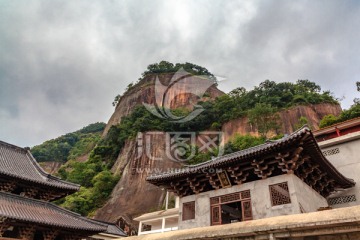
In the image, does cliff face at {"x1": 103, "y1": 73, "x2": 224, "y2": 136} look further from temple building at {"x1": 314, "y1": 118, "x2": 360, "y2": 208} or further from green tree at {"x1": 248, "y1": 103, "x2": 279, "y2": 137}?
temple building at {"x1": 314, "y1": 118, "x2": 360, "y2": 208}

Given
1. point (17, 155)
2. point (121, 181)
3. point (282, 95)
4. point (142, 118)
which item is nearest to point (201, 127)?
point (142, 118)

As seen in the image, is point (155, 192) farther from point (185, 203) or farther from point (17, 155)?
point (185, 203)

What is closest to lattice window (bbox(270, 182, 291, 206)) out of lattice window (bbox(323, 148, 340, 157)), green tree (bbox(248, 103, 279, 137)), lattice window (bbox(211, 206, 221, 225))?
lattice window (bbox(211, 206, 221, 225))

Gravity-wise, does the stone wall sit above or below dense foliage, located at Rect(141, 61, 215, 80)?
below

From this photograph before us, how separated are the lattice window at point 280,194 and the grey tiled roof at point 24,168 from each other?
14.1 m

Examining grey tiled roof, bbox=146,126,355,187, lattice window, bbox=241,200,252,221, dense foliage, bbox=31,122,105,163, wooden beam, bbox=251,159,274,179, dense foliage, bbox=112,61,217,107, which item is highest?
dense foliage, bbox=112,61,217,107

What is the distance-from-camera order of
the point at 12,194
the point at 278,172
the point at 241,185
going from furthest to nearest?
1. the point at 12,194
2. the point at 241,185
3. the point at 278,172

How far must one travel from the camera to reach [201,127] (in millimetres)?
58750

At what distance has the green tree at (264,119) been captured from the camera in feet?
156

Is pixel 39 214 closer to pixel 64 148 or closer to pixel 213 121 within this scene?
pixel 213 121

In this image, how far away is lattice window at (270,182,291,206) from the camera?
11672mm

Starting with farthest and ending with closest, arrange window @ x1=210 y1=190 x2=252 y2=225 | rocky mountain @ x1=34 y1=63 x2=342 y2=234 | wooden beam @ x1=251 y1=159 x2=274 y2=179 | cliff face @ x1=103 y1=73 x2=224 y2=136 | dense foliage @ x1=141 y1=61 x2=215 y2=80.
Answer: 1. dense foliage @ x1=141 y1=61 x2=215 y2=80
2. cliff face @ x1=103 y1=73 x2=224 y2=136
3. rocky mountain @ x1=34 y1=63 x2=342 y2=234
4. window @ x1=210 y1=190 x2=252 y2=225
5. wooden beam @ x1=251 y1=159 x2=274 y2=179

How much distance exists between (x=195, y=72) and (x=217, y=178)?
224 feet

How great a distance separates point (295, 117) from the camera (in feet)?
167
